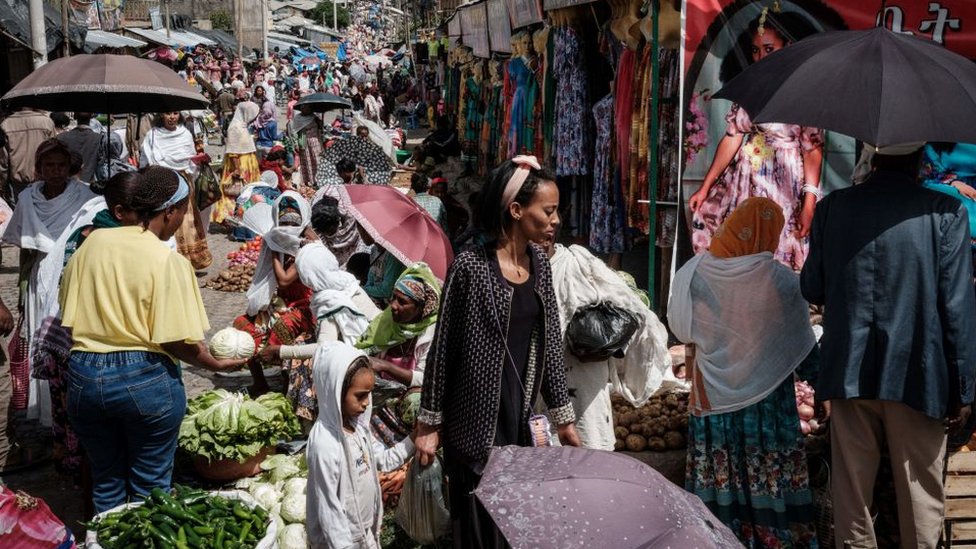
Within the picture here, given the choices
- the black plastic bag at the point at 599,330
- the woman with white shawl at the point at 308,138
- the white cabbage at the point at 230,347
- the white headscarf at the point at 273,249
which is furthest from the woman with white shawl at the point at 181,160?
the black plastic bag at the point at 599,330

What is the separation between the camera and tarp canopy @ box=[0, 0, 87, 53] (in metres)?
12.6

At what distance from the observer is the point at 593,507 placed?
7.06ft

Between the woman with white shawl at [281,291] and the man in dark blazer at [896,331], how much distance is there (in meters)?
3.58

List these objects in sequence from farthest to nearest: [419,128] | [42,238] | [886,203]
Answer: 1. [419,128]
2. [42,238]
3. [886,203]

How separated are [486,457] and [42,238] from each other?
3.61 meters

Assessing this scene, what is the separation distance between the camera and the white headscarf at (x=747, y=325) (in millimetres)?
4062

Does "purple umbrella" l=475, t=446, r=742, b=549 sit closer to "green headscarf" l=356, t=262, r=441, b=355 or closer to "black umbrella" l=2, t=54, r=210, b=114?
"green headscarf" l=356, t=262, r=441, b=355

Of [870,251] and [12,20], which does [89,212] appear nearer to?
[870,251]

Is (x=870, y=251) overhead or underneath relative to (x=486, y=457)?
overhead

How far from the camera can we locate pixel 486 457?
318 centimetres

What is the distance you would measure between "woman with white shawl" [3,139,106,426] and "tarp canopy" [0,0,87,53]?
7.94m

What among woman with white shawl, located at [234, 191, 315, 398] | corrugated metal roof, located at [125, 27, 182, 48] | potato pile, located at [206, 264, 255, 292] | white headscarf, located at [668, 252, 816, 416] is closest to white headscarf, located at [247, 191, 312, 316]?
woman with white shawl, located at [234, 191, 315, 398]

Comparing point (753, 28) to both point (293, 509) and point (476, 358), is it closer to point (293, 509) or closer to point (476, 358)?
point (476, 358)

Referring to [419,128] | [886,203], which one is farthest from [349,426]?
[419,128]
